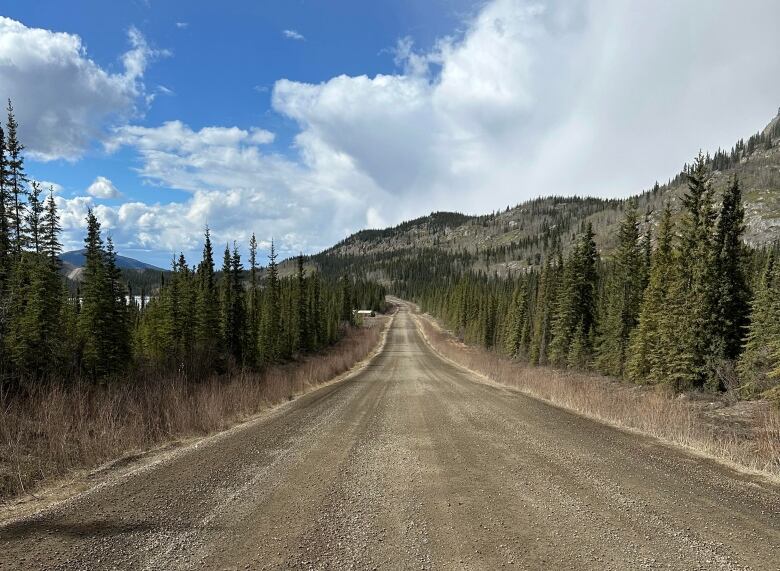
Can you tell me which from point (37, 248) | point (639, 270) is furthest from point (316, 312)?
point (639, 270)

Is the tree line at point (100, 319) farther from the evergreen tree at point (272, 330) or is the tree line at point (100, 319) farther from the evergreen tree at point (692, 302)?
the evergreen tree at point (692, 302)

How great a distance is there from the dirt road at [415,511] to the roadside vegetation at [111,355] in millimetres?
1980

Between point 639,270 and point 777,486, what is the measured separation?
28.9m

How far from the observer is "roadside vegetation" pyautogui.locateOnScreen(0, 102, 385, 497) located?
830cm

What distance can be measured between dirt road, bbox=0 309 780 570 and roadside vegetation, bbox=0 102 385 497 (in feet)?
6.50

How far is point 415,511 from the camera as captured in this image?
5406 millimetres

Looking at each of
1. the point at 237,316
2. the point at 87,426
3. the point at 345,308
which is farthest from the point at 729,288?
the point at 345,308

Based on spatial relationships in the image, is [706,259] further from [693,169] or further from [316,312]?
[316,312]

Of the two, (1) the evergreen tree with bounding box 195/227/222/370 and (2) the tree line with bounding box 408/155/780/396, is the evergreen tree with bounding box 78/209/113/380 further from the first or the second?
(2) the tree line with bounding box 408/155/780/396

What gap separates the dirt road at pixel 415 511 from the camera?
4246mm

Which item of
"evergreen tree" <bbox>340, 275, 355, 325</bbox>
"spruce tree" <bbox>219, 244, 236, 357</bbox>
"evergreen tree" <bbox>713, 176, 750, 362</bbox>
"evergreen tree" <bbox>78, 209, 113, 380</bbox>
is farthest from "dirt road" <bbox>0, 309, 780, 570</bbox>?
"evergreen tree" <bbox>340, 275, 355, 325</bbox>

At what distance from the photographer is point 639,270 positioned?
31.6 metres

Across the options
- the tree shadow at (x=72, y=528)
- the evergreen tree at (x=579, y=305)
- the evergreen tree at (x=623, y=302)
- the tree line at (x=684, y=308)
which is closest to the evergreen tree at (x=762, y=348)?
the tree line at (x=684, y=308)

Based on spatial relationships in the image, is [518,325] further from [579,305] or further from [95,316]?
[95,316]
